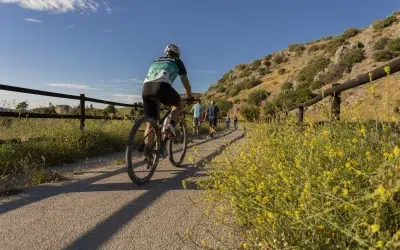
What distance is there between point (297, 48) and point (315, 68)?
994 inches

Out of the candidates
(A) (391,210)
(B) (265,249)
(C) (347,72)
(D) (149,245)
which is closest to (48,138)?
(D) (149,245)

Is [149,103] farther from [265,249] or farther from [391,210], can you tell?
[391,210]

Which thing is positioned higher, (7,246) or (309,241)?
(309,241)

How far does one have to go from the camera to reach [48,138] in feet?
24.8

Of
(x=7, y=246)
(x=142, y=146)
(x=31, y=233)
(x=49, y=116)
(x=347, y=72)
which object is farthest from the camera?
(x=347, y=72)

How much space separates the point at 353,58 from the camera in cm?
3662

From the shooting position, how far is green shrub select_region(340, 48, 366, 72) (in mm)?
36375

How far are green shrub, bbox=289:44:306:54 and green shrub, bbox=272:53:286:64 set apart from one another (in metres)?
2.46

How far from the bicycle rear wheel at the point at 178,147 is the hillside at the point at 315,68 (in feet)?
43.3

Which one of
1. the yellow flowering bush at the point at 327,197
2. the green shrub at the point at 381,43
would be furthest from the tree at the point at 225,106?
the yellow flowering bush at the point at 327,197

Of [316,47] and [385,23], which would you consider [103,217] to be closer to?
[385,23]

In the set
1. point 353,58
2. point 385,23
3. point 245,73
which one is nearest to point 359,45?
point 353,58

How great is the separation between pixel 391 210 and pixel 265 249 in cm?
73

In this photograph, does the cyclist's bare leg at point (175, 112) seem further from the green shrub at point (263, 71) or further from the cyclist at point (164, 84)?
the green shrub at point (263, 71)
